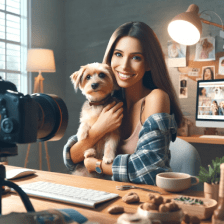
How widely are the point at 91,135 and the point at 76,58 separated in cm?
307

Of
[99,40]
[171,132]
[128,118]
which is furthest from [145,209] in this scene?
[99,40]

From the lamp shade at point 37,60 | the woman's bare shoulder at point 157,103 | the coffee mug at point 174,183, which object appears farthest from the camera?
the lamp shade at point 37,60

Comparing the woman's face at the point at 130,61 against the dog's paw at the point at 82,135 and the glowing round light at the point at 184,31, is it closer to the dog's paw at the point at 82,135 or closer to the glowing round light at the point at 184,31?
the dog's paw at the point at 82,135

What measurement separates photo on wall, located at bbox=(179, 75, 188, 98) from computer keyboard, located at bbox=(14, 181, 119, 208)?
2.76 meters

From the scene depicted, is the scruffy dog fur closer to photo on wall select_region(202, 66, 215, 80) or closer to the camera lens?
the camera lens

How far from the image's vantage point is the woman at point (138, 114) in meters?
1.05

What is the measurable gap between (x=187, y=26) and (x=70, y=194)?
1428 millimetres

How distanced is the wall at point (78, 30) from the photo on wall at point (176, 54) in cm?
7

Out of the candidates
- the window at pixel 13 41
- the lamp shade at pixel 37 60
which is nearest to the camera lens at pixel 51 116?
the lamp shade at pixel 37 60

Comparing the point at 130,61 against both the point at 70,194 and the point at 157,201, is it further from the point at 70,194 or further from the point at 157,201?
the point at 157,201

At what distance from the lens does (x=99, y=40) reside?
4012 millimetres

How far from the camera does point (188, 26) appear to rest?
69.9 inches

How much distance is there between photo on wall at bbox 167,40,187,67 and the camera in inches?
132

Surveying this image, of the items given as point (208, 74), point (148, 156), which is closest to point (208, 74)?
point (208, 74)
